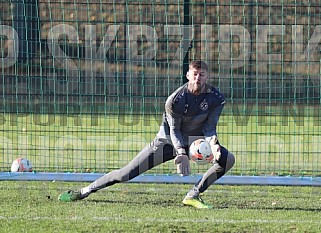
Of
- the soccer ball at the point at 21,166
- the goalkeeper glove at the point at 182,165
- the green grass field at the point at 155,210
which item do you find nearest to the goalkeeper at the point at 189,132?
the goalkeeper glove at the point at 182,165

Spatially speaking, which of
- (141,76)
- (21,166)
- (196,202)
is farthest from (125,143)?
(196,202)

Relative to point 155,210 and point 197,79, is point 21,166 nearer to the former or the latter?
point 155,210

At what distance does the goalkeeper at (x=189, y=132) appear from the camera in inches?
346

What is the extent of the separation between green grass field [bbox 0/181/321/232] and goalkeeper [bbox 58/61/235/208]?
0.92 ft

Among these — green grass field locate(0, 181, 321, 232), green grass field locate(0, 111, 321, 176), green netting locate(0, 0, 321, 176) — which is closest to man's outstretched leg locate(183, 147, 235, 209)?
green grass field locate(0, 181, 321, 232)

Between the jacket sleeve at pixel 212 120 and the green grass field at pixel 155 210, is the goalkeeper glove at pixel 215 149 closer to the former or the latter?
the jacket sleeve at pixel 212 120

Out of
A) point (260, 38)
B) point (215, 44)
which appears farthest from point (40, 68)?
point (260, 38)

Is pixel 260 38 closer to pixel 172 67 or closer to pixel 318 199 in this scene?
pixel 172 67

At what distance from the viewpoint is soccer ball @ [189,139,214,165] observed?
8.68 m

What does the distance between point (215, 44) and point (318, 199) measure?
590 centimetres

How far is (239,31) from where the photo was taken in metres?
16.0

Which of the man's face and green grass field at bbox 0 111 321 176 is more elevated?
the man's face

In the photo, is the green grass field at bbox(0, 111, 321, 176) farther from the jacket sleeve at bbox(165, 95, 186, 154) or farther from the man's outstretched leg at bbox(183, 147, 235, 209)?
the jacket sleeve at bbox(165, 95, 186, 154)

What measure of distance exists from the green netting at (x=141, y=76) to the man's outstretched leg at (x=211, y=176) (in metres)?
3.08
